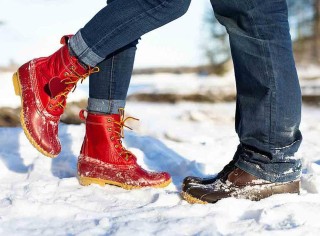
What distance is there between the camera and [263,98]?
6.21 ft

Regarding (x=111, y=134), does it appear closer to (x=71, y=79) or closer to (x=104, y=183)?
(x=104, y=183)

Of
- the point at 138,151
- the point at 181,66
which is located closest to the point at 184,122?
the point at 138,151

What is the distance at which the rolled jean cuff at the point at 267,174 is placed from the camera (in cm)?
196

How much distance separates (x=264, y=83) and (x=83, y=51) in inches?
26.2

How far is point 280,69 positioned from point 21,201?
1.00m

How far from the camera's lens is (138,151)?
9.72 feet

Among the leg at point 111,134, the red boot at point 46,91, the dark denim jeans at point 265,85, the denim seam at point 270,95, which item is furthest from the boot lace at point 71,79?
the denim seam at point 270,95

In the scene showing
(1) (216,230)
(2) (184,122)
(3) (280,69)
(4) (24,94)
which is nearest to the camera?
(1) (216,230)

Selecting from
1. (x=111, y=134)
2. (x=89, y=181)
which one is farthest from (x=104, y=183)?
(x=111, y=134)

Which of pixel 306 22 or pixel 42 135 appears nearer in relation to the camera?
pixel 42 135

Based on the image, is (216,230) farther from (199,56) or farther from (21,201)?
(199,56)

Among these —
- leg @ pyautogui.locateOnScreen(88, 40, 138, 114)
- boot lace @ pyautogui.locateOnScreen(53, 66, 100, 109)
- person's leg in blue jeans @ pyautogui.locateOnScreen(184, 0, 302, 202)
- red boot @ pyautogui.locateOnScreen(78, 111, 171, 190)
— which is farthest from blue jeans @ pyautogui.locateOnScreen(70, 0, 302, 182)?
red boot @ pyautogui.locateOnScreen(78, 111, 171, 190)

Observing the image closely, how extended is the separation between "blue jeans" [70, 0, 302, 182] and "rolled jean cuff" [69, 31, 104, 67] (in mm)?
15

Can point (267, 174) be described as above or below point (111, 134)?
below
